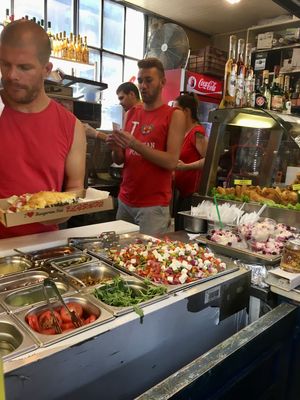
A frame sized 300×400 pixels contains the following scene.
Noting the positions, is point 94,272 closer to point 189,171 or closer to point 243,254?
point 243,254

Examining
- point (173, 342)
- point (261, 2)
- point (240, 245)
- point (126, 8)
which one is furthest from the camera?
point (126, 8)

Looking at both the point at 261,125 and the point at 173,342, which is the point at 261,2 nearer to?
the point at 261,125

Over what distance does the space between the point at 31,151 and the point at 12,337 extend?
100 cm

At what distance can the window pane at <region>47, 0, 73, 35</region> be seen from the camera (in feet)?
18.0

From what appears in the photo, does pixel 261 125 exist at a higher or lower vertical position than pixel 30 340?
higher

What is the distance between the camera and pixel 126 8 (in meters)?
6.41

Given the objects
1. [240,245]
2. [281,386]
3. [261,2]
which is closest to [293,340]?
[281,386]

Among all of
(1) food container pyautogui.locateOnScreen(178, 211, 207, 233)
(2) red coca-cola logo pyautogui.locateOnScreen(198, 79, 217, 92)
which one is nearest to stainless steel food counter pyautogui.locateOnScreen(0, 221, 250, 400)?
(1) food container pyautogui.locateOnScreen(178, 211, 207, 233)

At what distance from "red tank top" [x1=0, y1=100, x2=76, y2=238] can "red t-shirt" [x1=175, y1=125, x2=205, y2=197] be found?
1766 millimetres

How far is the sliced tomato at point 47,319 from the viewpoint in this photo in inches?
39.2

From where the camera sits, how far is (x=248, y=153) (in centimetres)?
257

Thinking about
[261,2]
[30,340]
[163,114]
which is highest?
[261,2]

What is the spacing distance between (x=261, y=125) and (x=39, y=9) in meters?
4.47

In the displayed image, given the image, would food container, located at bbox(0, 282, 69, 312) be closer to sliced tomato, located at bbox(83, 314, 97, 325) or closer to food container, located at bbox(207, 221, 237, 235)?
sliced tomato, located at bbox(83, 314, 97, 325)
